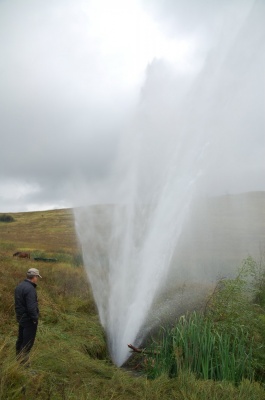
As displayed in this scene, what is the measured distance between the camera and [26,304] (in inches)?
277

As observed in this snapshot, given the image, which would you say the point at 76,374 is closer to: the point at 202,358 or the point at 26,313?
the point at 26,313

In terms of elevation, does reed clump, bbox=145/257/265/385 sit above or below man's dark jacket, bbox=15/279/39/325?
below

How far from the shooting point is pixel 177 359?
6953 mm

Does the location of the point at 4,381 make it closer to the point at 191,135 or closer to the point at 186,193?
the point at 186,193

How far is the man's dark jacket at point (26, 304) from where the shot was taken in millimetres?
7012

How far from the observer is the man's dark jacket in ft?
23.0

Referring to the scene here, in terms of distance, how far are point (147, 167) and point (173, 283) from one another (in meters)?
5.68

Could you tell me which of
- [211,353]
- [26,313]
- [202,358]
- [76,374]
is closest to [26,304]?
[26,313]

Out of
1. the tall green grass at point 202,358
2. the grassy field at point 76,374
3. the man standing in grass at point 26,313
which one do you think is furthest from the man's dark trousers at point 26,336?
the tall green grass at point 202,358

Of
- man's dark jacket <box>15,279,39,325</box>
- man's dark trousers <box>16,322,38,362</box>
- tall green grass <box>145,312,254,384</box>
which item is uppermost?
man's dark jacket <box>15,279,39,325</box>

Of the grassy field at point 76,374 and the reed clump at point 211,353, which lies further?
the reed clump at point 211,353

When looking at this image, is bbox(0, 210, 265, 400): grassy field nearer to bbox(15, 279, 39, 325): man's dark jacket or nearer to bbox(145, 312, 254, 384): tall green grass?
bbox(145, 312, 254, 384): tall green grass

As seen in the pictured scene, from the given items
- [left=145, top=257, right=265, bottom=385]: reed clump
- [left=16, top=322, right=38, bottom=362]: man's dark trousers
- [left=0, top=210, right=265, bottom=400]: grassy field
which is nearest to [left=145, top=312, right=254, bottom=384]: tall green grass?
[left=145, top=257, right=265, bottom=385]: reed clump

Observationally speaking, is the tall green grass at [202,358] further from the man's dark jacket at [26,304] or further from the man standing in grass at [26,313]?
the man's dark jacket at [26,304]
